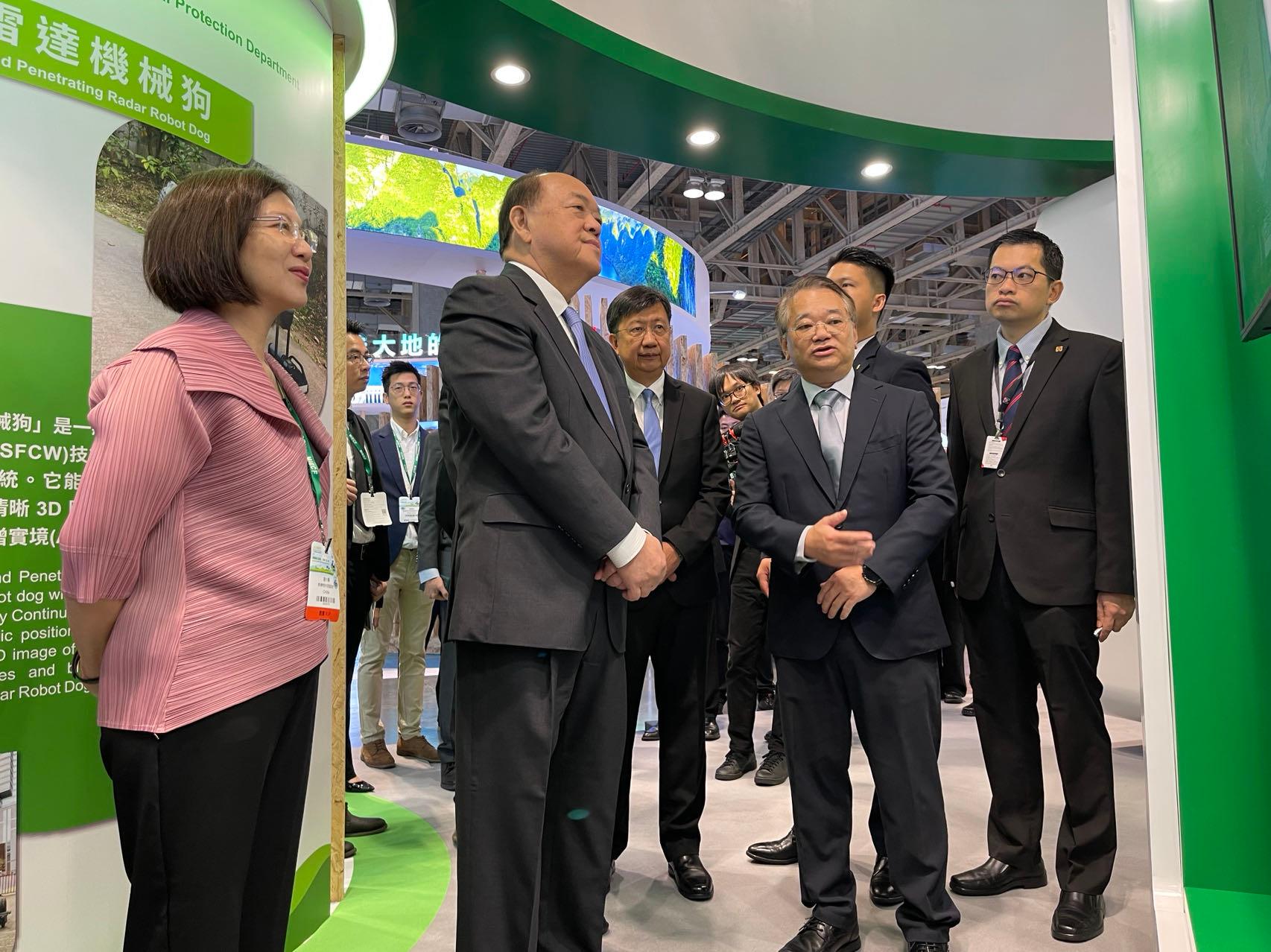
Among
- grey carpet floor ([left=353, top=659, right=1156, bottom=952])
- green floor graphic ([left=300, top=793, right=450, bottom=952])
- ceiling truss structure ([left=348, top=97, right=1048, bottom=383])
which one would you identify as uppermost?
ceiling truss structure ([left=348, top=97, right=1048, bottom=383])

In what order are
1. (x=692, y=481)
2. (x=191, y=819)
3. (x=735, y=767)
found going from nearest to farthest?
(x=191, y=819) → (x=692, y=481) → (x=735, y=767)

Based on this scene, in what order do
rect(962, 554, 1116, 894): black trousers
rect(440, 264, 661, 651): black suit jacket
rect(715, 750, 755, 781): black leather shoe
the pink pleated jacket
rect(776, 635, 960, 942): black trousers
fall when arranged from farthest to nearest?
rect(715, 750, 755, 781): black leather shoe → rect(962, 554, 1116, 894): black trousers → rect(776, 635, 960, 942): black trousers → rect(440, 264, 661, 651): black suit jacket → the pink pleated jacket

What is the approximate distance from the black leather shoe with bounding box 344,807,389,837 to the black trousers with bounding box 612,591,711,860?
3.49 ft

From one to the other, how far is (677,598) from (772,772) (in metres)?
1.72

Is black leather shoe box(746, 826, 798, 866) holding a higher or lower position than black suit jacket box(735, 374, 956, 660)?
lower

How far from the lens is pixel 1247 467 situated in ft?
6.93

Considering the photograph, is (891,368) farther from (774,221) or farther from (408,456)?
(774,221)

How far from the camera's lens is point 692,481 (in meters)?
2.96

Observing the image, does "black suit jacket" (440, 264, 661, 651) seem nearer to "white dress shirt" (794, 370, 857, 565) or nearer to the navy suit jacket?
"white dress shirt" (794, 370, 857, 565)

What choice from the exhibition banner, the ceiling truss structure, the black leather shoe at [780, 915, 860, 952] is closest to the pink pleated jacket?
the exhibition banner

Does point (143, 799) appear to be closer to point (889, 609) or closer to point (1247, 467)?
point (889, 609)

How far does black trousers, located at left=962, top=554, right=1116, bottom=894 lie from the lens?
2582 millimetres

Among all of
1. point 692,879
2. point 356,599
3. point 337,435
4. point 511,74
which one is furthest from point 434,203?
point 692,879

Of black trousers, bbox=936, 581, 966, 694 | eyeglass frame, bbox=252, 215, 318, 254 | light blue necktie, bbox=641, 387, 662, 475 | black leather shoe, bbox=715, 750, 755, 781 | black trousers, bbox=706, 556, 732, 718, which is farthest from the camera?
black trousers, bbox=706, 556, 732, 718
